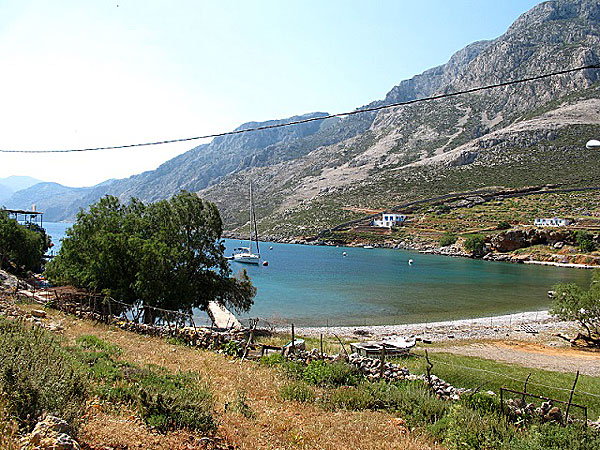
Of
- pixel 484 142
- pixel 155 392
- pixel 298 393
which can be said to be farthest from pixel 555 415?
pixel 484 142

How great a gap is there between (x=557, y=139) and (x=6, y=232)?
380ft

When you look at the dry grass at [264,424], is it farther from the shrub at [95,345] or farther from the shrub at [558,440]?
the shrub at [558,440]

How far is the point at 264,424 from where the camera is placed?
650cm

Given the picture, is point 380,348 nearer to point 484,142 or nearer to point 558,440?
point 558,440

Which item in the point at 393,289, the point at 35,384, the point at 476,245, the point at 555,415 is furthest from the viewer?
the point at 476,245

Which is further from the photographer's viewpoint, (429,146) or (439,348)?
(429,146)

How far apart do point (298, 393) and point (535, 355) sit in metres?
16.4

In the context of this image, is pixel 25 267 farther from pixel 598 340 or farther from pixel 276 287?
pixel 598 340

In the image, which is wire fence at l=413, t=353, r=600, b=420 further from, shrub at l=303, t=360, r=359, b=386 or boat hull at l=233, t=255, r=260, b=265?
boat hull at l=233, t=255, r=260, b=265

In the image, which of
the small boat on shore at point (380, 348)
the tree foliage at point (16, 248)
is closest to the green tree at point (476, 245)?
the small boat on shore at point (380, 348)

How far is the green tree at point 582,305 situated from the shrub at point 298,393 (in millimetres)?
19134

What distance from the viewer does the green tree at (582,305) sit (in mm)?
20812

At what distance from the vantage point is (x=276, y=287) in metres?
47.9

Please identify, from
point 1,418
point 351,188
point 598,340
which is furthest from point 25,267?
point 351,188
